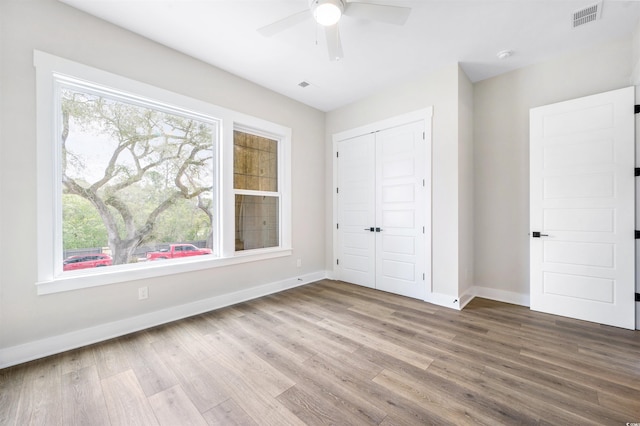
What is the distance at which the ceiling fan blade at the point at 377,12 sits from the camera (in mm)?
1947

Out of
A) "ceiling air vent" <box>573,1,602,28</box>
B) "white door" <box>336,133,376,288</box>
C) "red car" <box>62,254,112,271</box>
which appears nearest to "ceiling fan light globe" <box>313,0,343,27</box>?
"white door" <box>336,133,376,288</box>

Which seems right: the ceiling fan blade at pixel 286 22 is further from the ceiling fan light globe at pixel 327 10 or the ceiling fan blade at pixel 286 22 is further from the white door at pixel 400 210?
the white door at pixel 400 210

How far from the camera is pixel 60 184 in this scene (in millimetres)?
2240

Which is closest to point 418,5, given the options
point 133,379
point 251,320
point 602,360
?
point 602,360

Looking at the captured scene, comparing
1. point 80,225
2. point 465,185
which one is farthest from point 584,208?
point 80,225

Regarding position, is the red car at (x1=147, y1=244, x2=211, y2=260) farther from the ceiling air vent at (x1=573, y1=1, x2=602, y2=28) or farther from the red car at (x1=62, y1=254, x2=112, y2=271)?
the ceiling air vent at (x1=573, y1=1, x2=602, y2=28)

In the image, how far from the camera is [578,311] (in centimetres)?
275

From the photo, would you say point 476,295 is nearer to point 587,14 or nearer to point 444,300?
point 444,300

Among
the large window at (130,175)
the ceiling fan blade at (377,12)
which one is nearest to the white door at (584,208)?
the ceiling fan blade at (377,12)

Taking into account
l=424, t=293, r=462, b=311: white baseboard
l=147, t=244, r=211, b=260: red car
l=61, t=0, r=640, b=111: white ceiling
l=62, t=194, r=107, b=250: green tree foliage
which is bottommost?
l=424, t=293, r=462, b=311: white baseboard

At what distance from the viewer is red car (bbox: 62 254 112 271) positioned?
2303mm

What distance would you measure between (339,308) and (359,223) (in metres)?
1.48

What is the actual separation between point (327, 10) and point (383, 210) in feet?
8.46

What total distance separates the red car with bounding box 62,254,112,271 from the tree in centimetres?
8
